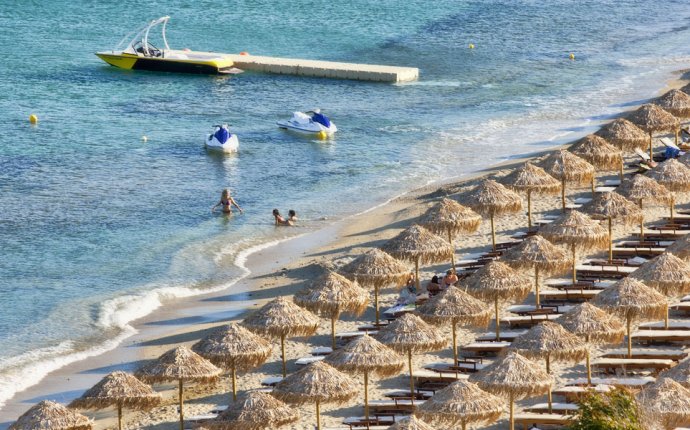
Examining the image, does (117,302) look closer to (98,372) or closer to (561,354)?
(98,372)

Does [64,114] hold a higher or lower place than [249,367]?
higher

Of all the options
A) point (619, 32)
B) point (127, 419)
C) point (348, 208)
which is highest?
point (619, 32)

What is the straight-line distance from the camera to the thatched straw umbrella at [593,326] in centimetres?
2255

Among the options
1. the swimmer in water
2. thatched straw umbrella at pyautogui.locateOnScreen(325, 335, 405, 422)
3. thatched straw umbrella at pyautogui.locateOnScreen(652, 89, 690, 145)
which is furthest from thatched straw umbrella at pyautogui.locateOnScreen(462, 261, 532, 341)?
thatched straw umbrella at pyautogui.locateOnScreen(652, 89, 690, 145)

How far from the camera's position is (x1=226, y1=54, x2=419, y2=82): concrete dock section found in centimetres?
5897

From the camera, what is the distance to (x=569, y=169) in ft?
107

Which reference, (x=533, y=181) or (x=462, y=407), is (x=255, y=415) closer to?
(x=462, y=407)

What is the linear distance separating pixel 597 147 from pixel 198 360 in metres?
15.0

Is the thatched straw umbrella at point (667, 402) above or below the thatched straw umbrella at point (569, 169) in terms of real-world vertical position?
below

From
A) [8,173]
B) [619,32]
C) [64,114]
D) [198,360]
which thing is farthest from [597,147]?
[619,32]

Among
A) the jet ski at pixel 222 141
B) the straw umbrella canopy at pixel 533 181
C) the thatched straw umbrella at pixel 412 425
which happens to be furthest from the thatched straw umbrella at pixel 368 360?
the jet ski at pixel 222 141

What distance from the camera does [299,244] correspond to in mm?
34625

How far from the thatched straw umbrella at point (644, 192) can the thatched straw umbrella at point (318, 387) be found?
11160mm

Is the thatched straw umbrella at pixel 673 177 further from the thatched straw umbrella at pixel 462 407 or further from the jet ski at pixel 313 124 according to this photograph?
the jet ski at pixel 313 124
